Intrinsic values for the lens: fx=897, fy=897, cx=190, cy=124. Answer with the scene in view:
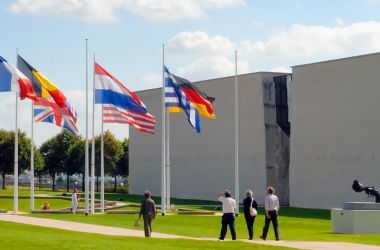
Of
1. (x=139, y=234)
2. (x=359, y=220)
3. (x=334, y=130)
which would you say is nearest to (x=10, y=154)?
(x=334, y=130)

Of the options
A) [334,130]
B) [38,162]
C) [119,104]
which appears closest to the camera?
[119,104]

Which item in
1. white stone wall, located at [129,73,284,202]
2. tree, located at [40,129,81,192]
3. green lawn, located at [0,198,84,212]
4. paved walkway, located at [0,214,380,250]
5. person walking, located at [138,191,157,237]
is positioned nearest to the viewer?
paved walkway, located at [0,214,380,250]

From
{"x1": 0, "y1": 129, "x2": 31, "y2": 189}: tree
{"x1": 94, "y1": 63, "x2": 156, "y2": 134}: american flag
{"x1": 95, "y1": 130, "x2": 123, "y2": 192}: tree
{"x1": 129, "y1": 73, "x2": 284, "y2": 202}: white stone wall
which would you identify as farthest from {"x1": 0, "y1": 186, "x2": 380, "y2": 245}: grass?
{"x1": 95, "y1": 130, "x2": 123, "y2": 192}: tree

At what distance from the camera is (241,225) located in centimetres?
4025

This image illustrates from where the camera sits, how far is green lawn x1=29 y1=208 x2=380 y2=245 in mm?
32188

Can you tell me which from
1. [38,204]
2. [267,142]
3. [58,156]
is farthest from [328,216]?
[58,156]

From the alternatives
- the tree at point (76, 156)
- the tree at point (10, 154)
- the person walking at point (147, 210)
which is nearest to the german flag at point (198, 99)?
the person walking at point (147, 210)

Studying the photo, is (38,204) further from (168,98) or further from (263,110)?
(168,98)

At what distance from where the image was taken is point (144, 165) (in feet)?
270

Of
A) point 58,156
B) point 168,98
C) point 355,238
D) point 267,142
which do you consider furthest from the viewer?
point 58,156

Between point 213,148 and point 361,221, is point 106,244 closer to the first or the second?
point 361,221

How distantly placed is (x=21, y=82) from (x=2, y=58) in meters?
1.43

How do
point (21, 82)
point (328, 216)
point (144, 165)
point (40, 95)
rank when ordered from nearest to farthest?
point (21, 82), point (40, 95), point (328, 216), point (144, 165)

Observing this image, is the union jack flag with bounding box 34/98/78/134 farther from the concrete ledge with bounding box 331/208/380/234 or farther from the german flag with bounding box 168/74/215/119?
the concrete ledge with bounding box 331/208/380/234
